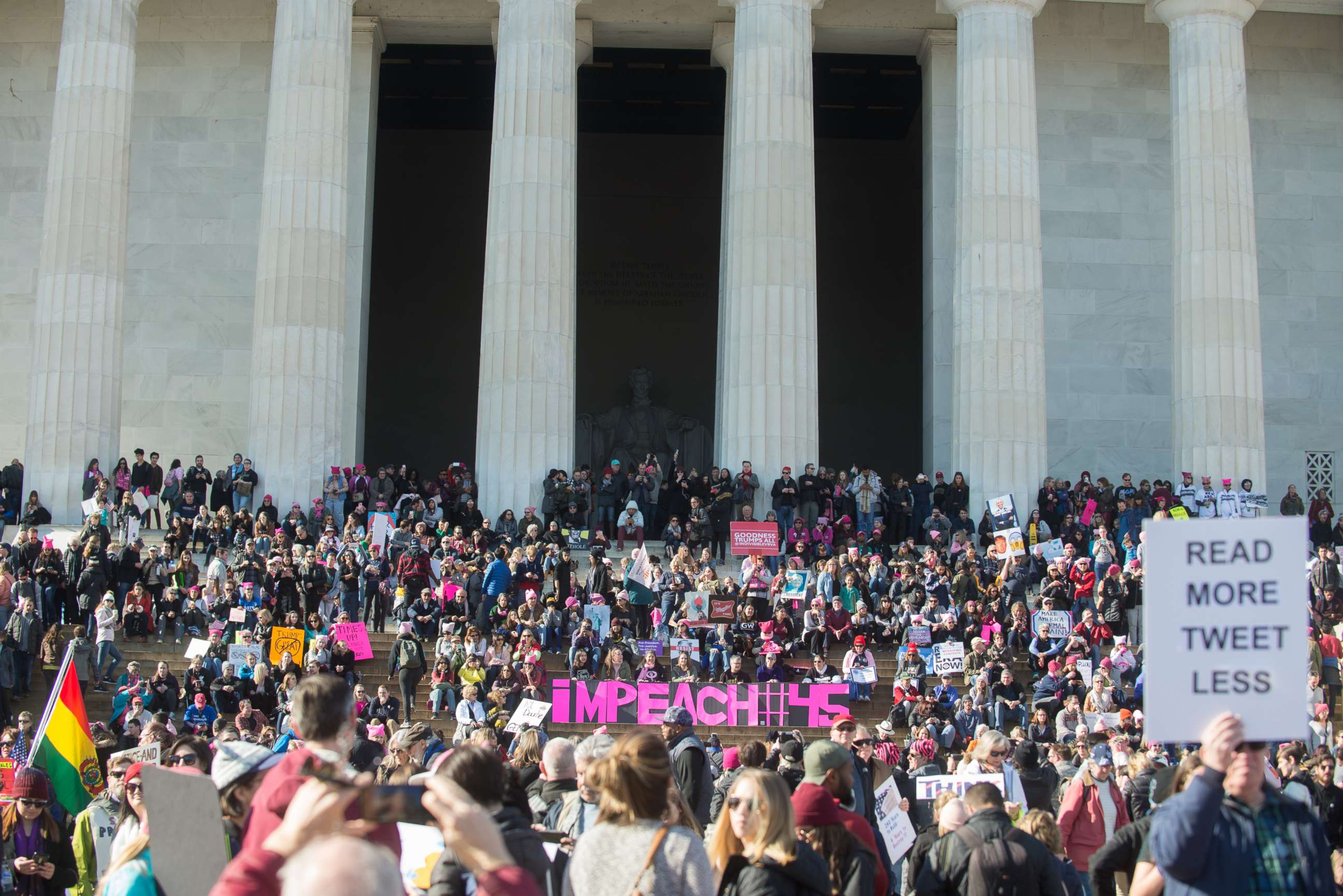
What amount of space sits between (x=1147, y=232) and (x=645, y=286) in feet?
72.3

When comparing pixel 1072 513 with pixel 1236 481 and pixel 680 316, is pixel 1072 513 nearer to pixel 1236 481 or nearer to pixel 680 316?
pixel 1236 481

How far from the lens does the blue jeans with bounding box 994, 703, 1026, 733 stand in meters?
27.5

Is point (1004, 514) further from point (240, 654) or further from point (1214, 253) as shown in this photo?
point (240, 654)

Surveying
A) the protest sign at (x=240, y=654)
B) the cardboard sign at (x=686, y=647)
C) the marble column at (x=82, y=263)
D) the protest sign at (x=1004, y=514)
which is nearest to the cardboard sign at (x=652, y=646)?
the cardboard sign at (x=686, y=647)

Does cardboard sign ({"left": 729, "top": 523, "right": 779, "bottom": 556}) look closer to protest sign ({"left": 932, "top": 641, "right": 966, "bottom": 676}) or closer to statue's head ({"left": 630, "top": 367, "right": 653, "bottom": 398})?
protest sign ({"left": 932, "top": 641, "right": 966, "bottom": 676})

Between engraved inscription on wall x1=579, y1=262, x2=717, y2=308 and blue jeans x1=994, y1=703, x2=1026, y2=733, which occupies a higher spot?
engraved inscription on wall x1=579, y1=262, x2=717, y2=308

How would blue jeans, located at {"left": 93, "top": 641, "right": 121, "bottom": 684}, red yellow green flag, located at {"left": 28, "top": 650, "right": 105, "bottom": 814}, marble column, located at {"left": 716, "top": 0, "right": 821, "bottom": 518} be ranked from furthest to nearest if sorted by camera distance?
marble column, located at {"left": 716, "top": 0, "right": 821, "bottom": 518} → blue jeans, located at {"left": 93, "top": 641, "right": 121, "bottom": 684} → red yellow green flag, located at {"left": 28, "top": 650, "right": 105, "bottom": 814}

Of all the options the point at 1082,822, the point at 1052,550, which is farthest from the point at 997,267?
the point at 1082,822

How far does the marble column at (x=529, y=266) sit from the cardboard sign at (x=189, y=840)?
3469 cm

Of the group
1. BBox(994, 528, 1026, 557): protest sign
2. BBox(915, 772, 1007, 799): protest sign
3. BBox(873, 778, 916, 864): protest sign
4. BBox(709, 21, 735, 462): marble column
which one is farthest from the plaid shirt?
BBox(709, 21, 735, 462): marble column

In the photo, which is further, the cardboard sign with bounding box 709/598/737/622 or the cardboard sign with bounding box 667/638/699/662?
the cardboard sign with bounding box 709/598/737/622

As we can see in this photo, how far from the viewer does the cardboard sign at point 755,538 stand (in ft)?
122

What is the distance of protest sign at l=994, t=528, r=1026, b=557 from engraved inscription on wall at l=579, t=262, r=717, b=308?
102ft

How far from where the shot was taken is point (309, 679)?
808 cm
